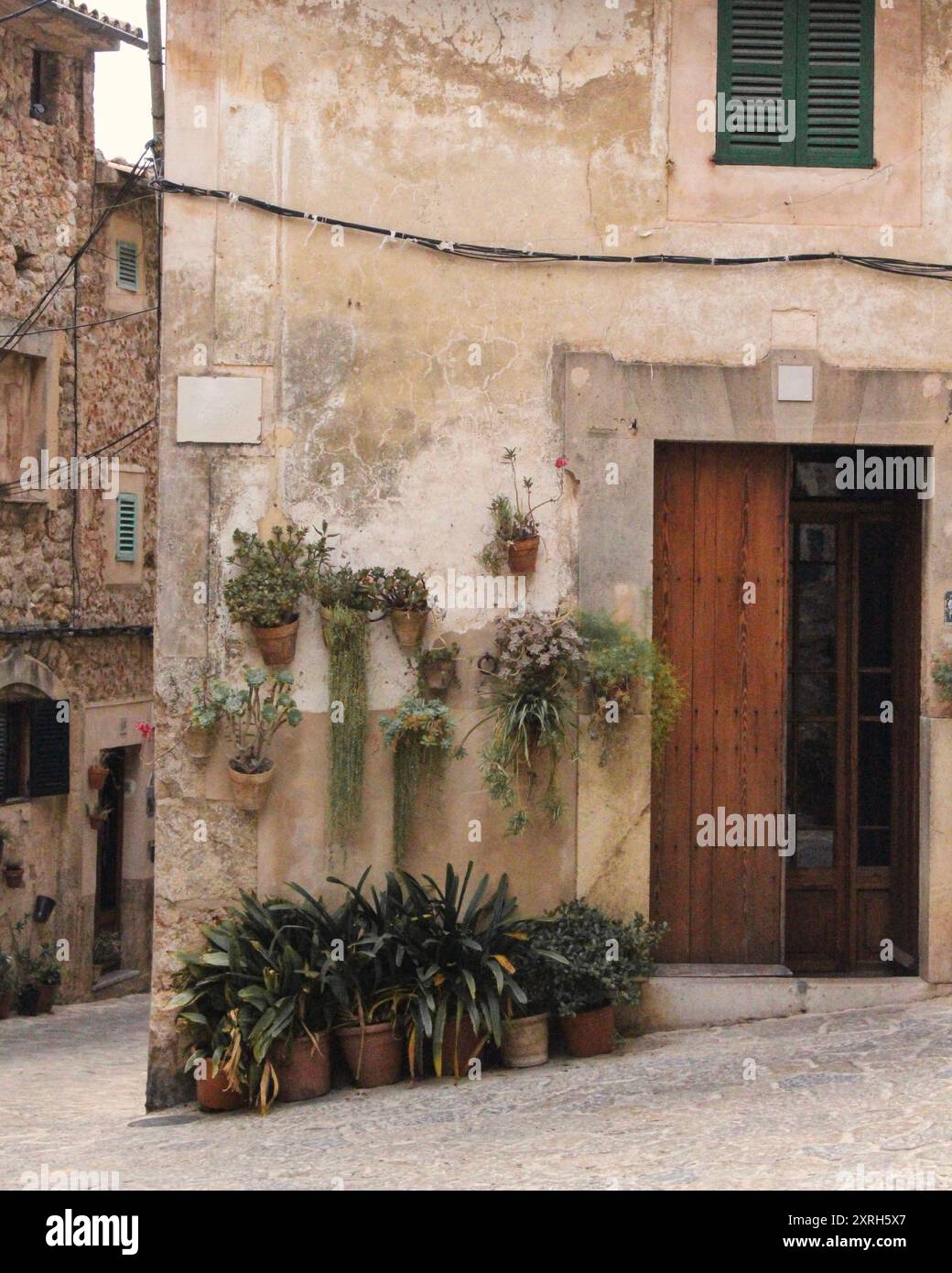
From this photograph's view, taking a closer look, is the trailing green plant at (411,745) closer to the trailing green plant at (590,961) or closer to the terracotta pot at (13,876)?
the trailing green plant at (590,961)

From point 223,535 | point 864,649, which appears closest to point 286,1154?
point 223,535

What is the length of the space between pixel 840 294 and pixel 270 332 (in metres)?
2.86

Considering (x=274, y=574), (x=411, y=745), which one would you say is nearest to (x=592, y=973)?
(x=411, y=745)

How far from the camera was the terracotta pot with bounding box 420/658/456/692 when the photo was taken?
7691 mm

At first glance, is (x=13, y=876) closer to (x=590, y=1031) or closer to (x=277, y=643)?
(x=277, y=643)

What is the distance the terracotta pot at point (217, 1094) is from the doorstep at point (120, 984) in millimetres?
9899

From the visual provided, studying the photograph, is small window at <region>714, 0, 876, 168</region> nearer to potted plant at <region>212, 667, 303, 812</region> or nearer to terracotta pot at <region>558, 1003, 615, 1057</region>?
potted plant at <region>212, 667, 303, 812</region>

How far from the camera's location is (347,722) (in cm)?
769

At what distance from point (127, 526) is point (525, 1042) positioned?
1144 centimetres

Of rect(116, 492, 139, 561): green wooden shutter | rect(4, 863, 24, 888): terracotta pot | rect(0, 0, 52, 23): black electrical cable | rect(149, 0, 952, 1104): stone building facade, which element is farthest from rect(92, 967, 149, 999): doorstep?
rect(0, 0, 52, 23): black electrical cable

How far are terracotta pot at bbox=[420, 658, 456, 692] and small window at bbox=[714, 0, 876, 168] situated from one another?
9.54 ft

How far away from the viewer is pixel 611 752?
7781mm

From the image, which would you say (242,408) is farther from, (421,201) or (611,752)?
(611,752)

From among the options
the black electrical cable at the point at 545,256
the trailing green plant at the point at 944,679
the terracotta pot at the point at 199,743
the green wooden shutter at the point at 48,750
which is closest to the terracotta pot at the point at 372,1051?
the terracotta pot at the point at 199,743
